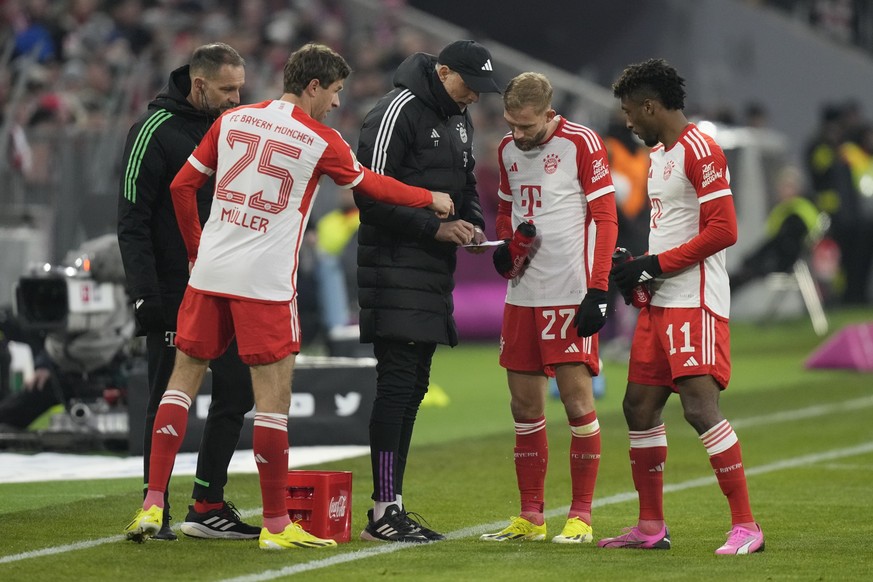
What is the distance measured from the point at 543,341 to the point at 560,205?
0.62 metres

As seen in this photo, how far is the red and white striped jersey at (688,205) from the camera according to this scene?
6.98 m

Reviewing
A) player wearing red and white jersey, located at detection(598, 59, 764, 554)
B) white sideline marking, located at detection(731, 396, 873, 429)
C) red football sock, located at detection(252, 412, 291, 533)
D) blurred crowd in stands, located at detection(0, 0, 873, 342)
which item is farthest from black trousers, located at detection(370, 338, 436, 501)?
blurred crowd in stands, located at detection(0, 0, 873, 342)

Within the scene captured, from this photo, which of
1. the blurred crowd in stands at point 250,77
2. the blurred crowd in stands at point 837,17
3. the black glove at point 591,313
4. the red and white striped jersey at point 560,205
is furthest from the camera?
the blurred crowd in stands at point 837,17

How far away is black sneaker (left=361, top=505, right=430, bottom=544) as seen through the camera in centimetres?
734

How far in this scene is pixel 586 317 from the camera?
722 cm

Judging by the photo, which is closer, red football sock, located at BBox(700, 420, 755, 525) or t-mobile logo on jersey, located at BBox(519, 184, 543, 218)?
red football sock, located at BBox(700, 420, 755, 525)

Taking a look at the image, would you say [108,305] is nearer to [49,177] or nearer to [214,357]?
[214,357]

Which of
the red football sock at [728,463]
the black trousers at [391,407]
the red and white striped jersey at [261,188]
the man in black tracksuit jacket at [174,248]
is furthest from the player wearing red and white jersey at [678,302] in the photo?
the man in black tracksuit jacket at [174,248]

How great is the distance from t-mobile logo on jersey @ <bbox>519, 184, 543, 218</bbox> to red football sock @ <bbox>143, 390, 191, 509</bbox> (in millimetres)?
1776

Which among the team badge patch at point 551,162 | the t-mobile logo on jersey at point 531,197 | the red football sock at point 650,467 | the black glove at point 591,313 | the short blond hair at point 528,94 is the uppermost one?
the short blond hair at point 528,94

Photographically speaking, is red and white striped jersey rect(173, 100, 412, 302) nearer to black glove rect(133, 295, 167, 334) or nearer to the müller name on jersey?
the müller name on jersey

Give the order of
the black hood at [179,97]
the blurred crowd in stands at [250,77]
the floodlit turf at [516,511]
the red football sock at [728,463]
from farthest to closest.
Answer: the blurred crowd in stands at [250,77]
the black hood at [179,97]
the red football sock at [728,463]
the floodlit turf at [516,511]

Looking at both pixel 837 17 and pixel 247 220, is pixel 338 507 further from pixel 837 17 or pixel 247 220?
pixel 837 17

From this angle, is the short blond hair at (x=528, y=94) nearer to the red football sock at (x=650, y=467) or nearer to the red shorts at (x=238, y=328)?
the red shorts at (x=238, y=328)
